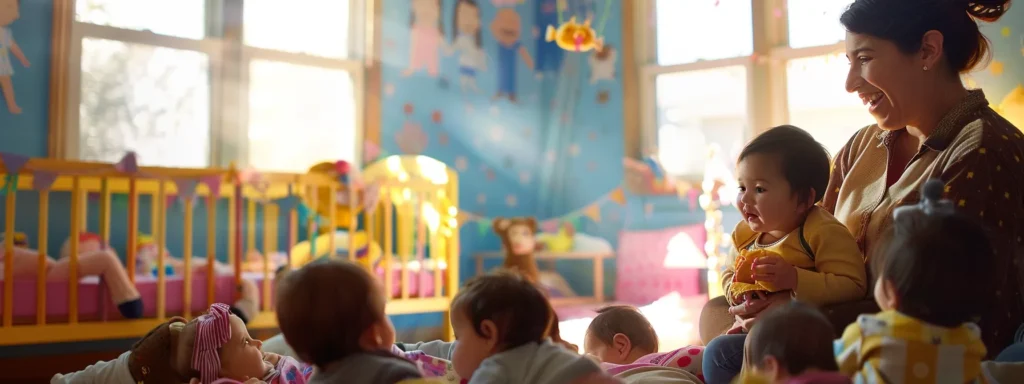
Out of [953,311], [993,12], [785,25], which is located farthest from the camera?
[785,25]

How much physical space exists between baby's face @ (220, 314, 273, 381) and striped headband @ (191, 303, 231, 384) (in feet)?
0.06

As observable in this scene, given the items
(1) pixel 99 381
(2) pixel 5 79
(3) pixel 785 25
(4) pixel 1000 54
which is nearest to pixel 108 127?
(2) pixel 5 79

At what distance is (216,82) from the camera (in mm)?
4059

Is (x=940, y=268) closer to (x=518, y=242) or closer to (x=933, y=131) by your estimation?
(x=933, y=131)

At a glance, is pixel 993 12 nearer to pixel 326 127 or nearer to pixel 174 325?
pixel 174 325

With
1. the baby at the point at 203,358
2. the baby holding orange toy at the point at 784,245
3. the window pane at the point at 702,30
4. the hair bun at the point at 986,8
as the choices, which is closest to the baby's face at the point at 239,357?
the baby at the point at 203,358

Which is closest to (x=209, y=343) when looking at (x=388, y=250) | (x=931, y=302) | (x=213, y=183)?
(x=931, y=302)

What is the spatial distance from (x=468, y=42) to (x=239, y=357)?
3443mm

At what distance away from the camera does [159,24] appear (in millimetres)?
3951

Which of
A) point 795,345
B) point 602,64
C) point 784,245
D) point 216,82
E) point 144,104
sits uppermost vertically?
point 602,64

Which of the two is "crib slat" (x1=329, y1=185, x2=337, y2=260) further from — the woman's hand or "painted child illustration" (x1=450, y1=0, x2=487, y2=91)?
the woman's hand

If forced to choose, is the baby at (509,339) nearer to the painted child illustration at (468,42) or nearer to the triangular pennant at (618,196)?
the triangular pennant at (618,196)

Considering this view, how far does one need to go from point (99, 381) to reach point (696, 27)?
11.8 ft

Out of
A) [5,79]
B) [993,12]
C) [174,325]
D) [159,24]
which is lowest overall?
[174,325]
